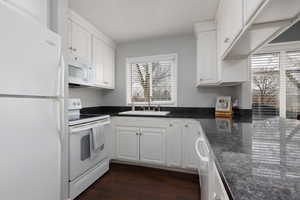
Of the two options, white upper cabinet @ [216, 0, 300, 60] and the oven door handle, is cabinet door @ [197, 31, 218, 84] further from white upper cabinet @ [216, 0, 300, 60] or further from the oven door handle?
the oven door handle

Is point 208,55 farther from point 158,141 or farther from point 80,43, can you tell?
point 80,43

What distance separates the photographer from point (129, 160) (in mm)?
2441

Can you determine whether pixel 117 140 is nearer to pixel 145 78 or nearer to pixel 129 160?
pixel 129 160

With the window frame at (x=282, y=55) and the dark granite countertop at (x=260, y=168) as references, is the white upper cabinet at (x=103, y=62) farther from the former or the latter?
the window frame at (x=282, y=55)

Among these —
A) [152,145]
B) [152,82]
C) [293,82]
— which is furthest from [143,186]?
[293,82]

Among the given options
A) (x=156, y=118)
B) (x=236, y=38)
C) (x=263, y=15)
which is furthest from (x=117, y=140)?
(x=263, y=15)

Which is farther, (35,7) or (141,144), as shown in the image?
(141,144)

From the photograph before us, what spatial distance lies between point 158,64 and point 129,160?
1.83 metres

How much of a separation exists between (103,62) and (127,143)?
58.7 inches

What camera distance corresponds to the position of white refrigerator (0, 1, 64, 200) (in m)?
0.87

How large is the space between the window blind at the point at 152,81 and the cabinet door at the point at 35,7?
5.78 feet

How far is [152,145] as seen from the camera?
2320 mm

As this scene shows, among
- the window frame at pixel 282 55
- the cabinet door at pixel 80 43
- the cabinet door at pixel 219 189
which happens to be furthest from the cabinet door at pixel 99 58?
the window frame at pixel 282 55

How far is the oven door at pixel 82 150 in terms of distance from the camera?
1633mm
